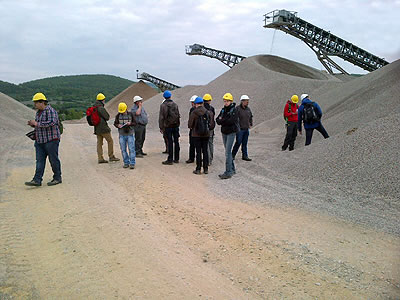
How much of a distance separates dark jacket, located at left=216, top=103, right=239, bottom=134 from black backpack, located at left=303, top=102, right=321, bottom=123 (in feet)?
9.56

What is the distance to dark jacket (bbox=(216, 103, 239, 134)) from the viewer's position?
311 inches

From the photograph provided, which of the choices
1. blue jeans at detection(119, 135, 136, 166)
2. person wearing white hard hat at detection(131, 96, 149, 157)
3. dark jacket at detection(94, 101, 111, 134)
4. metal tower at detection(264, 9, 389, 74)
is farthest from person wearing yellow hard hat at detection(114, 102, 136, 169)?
metal tower at detection(264, 9, 389, 74)

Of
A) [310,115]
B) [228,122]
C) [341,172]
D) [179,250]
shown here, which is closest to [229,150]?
[228,122]

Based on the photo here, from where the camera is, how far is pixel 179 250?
432 centimetres

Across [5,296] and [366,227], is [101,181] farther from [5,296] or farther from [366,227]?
[366,227]

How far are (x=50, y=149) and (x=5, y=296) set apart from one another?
14.6 feet

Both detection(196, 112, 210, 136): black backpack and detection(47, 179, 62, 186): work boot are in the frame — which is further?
detection(196, 112, 210, 136): black backpack

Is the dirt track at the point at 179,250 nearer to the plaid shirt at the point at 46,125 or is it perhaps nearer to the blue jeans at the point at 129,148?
the plaid shirt at the point at 46,125

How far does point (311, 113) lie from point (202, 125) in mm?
3546

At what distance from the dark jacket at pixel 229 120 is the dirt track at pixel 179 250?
1.86m

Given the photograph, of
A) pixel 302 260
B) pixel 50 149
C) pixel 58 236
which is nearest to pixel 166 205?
pixel 58 236

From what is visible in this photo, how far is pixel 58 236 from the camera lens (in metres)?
4.75

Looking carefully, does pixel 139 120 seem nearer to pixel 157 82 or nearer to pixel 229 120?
pixel 229 120

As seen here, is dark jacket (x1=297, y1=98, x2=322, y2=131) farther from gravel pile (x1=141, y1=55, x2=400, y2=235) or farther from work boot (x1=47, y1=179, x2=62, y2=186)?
work boot (x1=47, y1=179, x2=62, y2=186)
